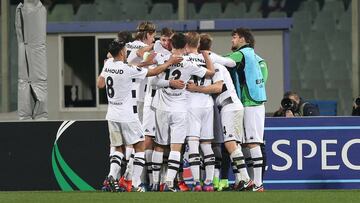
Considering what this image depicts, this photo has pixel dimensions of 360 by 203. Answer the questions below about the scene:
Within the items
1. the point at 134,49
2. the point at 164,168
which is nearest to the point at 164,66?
the point at 134,49

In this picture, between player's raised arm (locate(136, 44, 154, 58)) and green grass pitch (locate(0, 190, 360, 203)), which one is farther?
player's raised arm (locate(136, 44, 154, 58))

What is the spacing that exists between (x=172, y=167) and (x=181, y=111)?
752 mm

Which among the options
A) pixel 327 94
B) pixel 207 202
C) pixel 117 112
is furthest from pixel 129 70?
pixel 327 94

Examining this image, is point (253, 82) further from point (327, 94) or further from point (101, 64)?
point (327, 94)

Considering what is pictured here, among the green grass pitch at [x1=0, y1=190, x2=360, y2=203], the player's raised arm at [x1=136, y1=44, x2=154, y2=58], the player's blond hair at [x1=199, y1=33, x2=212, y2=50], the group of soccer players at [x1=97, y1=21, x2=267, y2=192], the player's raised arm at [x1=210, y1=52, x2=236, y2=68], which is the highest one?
the player's blond hair at [x1=199, y1=33, x2=212, y2=50]

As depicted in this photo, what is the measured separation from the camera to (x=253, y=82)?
16.9 metres

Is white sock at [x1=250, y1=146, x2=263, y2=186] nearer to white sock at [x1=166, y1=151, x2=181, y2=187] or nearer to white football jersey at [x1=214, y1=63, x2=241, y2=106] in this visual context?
white football jersey at [x1=214, y1=63, x2=241, y2=106]

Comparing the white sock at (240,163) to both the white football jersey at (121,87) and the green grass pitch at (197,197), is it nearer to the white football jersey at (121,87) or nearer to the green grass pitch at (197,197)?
the green grass pitch at (197,197)

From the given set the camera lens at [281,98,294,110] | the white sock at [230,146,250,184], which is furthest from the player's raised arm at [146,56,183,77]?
the camera lens at [281,98,294,110]

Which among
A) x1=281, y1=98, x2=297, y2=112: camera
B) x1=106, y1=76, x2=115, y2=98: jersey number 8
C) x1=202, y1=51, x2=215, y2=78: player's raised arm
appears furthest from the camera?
x1=281, y1=98, x2=297, y2=112: camera

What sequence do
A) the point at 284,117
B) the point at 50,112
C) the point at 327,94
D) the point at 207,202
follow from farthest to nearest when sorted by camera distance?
the point at 327,94
the point at 50,112
the point at 284,117
the point at 207,202

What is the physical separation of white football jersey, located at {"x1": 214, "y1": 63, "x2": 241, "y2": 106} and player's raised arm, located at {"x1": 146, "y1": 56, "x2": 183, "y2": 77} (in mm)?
604

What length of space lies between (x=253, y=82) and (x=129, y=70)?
173cm

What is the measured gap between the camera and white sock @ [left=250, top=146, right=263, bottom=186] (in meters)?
16.9
